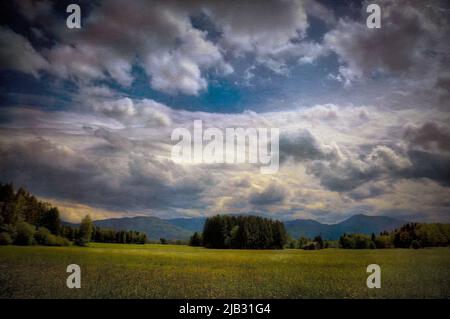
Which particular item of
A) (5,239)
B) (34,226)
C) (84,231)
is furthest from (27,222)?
(84,231)

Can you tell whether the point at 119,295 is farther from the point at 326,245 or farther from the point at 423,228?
the point at 326,245

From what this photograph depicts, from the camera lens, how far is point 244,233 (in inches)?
2019

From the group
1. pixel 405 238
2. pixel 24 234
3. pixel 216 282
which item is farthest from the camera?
pixel 405 238

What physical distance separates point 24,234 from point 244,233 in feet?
90.0

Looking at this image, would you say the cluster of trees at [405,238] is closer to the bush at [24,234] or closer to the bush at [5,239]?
the bush at [24,234]

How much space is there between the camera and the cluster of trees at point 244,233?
51.2m

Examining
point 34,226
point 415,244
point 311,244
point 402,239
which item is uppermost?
point 34,226

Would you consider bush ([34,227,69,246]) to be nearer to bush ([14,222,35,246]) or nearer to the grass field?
bush ([14,222,35,246])

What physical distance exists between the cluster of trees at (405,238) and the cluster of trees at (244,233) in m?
9.50

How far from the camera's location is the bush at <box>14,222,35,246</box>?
132ft

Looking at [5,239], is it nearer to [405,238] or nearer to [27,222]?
[27,222]
